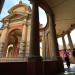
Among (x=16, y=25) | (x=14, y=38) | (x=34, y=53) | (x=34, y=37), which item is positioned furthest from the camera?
(x=14, y=38)

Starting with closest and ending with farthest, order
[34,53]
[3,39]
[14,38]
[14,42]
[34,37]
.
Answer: [34,53] → [34,37] → [3,39] → [14,38] → [14,42]

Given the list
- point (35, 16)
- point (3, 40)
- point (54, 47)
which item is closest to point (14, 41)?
point (3, 40)

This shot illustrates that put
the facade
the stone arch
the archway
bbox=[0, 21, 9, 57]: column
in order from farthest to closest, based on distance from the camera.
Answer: the archway
the stone arch
the facade
bbox=[0, 21, 9, 57]: column

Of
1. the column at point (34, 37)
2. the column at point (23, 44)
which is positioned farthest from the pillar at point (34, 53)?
the column at point (23, 44)

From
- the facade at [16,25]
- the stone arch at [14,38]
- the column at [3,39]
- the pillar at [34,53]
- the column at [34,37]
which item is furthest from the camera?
the stone arch at [14,38]

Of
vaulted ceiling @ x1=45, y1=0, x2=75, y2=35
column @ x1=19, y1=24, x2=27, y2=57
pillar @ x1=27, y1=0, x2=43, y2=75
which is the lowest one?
pillar @ x1=27, y1=0, x2=43, y2=75

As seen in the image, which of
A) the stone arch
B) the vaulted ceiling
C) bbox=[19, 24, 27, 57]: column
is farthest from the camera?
the stone arch

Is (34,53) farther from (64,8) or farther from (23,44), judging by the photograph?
(23,44)

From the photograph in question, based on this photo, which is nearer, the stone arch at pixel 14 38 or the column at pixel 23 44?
the column at pixel 23 44

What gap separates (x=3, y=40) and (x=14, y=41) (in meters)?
4.04

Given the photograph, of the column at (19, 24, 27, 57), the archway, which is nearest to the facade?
the column at (19, 24, 27, 57)

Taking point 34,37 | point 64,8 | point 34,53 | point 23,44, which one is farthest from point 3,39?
point 34,53

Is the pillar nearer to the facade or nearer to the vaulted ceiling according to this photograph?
the vaulted ceiling

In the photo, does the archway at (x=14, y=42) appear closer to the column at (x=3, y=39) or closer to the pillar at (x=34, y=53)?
the column at (x=3, y=39)
